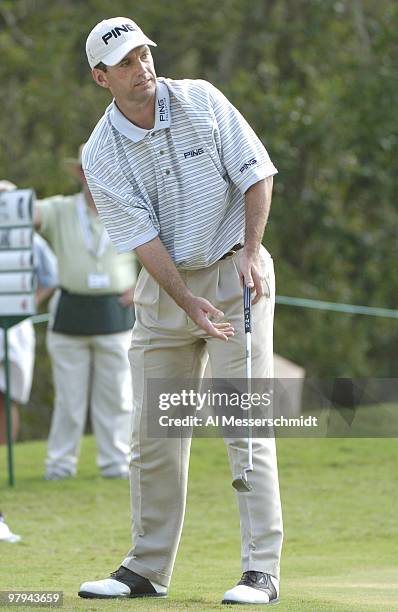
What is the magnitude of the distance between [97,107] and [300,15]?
8.70 feet

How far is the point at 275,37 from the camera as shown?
661 inches

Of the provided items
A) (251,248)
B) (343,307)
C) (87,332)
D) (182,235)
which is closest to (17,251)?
(87,332)

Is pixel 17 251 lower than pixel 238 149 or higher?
lower

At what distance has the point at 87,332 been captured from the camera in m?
9.01

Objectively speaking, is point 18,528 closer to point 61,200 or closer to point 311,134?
point 61,200

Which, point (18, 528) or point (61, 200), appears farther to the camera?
point (61, 200)

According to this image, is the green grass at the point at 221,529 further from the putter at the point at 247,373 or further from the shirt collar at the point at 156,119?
the shirt collar at the point at 156,119

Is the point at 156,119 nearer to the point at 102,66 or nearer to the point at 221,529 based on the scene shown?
the point at 102,66

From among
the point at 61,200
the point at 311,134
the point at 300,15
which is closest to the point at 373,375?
the point at 311,134

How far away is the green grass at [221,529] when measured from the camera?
204 inches

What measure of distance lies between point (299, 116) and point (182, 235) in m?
11.1

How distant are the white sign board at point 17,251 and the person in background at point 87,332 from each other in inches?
19.1

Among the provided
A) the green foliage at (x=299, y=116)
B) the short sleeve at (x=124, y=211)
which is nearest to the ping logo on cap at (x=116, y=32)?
the short sleeve at (x=124, y=211)

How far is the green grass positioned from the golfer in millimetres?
360
